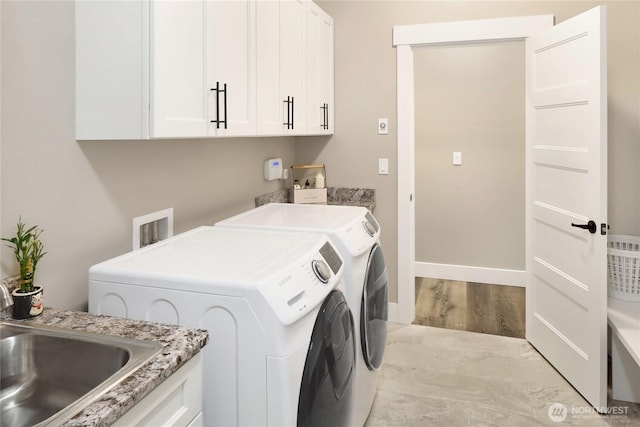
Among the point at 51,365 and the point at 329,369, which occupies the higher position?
the point at 51,365

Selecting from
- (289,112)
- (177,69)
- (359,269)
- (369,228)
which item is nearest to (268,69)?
(289,112)

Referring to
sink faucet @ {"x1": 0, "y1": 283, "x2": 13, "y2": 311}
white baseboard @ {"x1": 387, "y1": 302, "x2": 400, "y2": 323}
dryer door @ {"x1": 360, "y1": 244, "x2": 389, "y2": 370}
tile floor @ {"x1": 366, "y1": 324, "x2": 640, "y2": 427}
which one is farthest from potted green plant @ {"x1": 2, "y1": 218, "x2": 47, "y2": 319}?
white baseboard @ {"x1": 387, "y1": 302, "x2": 400, "y2": 323}

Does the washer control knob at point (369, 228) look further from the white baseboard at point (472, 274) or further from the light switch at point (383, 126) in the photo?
the white baseboard at point (472, 274)

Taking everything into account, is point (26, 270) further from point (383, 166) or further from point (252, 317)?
point (383, 166)

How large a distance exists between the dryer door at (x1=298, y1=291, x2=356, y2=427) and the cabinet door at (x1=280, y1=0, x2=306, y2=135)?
1205 millimetres

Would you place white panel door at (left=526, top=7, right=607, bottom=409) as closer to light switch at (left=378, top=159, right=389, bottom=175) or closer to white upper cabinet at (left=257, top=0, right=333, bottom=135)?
light switch at (left=378, top=159, right=389, bottom=175)

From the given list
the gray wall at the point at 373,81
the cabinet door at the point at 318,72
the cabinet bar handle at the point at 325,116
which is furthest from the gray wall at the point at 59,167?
the gray wall at the point at 373,81

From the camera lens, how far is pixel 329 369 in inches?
59.3

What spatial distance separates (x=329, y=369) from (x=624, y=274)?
1.91 metres

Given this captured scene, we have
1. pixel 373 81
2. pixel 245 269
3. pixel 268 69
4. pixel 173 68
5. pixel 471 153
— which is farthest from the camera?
pixel 471 153

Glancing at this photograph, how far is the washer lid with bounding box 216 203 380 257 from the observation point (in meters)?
1.97

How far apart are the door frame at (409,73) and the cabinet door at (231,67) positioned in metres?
1.53

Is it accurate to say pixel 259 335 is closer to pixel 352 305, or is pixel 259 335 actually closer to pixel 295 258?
pixel 295 258

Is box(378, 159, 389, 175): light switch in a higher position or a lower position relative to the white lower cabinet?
higher
